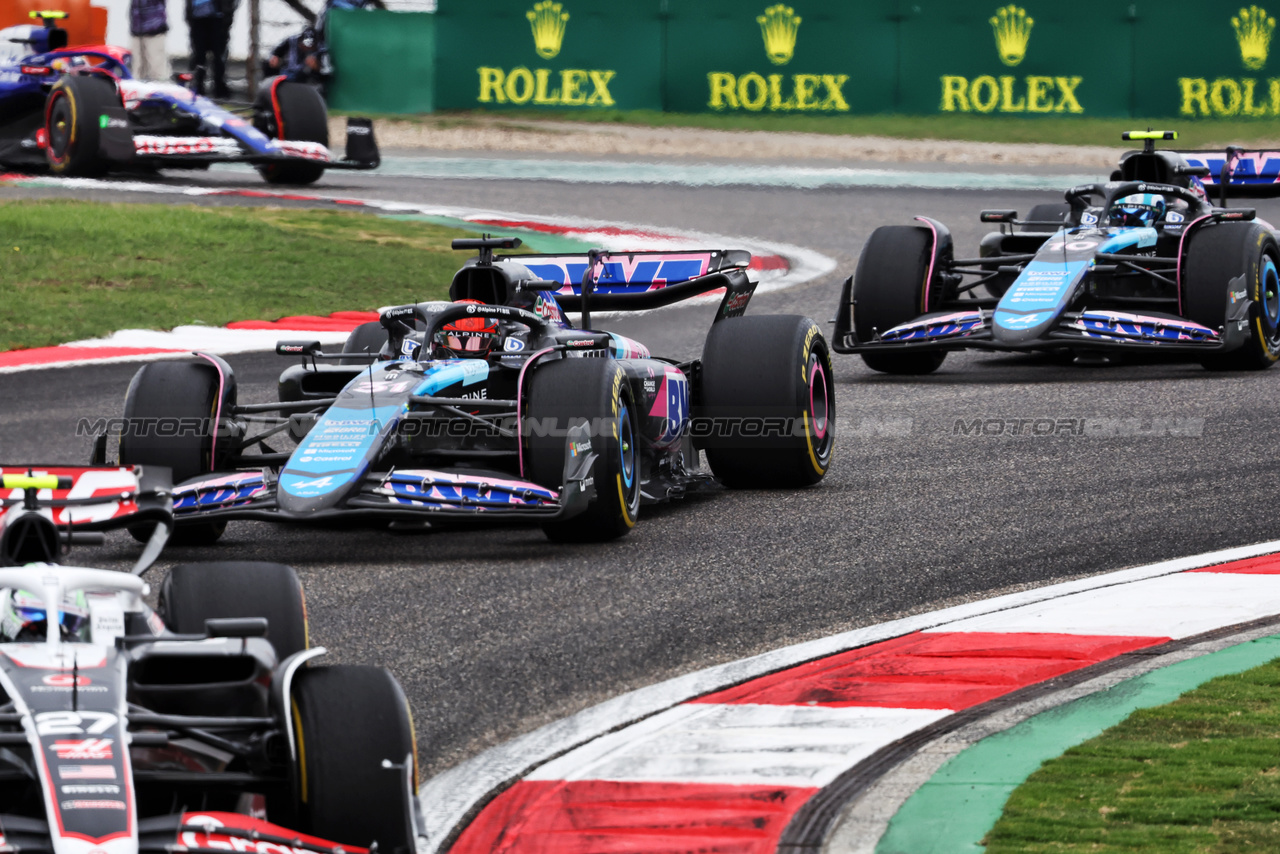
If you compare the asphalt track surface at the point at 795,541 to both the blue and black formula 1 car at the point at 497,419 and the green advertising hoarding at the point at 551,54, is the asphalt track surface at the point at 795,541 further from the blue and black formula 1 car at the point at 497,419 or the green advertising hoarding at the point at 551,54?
the green advertising hoarding at the point at 551,54

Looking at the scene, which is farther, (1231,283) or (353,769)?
(1231,283)

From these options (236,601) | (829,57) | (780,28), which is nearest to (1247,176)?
(236,601)

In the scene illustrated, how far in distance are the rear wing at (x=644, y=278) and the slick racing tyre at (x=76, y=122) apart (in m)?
11.2

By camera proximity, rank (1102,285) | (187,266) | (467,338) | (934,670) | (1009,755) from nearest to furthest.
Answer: (1009,755) → (934,670) → (467,338) → (1102,285) → (187,266)

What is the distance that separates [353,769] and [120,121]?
17.1m

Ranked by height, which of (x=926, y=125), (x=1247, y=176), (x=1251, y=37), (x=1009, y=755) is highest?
(x=1251, y=37)

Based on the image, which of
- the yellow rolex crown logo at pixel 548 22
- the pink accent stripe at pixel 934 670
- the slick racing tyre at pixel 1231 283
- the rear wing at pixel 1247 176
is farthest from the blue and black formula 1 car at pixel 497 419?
the yellow rolex crown logo at pixel 548 22

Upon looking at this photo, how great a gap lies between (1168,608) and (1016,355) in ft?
24.3

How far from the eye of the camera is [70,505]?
4.63m

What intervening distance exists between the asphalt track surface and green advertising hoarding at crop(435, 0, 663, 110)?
15586 millimetres

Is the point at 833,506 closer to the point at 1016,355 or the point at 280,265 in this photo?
the point at 1016,355

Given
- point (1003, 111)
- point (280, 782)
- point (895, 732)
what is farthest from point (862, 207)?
point (280, 782)

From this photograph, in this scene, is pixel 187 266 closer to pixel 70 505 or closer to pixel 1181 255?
pixel 1181 255

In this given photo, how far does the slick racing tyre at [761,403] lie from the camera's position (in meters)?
9.18
